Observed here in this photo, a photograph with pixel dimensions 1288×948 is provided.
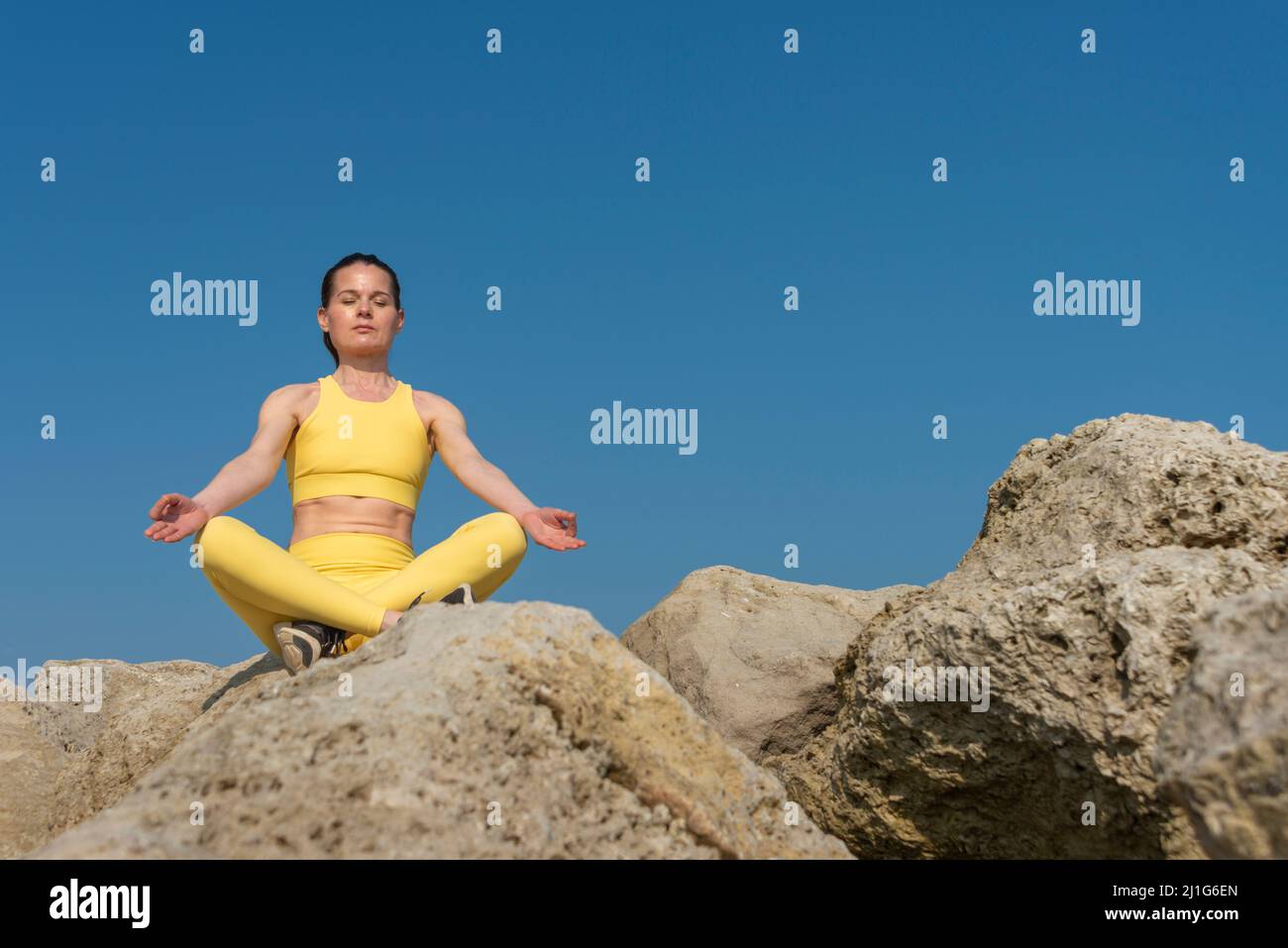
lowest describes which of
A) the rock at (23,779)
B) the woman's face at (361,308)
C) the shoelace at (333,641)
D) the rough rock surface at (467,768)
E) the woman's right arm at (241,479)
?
A: the rock at (23,779)

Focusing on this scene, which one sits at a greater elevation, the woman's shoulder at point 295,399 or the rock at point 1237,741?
the woman's shoulder at point 295,399

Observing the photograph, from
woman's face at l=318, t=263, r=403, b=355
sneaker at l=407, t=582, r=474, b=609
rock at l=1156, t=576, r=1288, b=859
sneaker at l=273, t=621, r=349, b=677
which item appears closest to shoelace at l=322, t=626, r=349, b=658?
sneaker at l=273, t=621, r=349, b=677

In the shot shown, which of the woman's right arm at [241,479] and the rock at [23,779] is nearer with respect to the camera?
the woman's right arm at [241,479]

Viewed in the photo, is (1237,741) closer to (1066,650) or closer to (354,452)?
(1066,650)

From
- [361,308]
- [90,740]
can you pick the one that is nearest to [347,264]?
[361,308]

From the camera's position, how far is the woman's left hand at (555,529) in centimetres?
602

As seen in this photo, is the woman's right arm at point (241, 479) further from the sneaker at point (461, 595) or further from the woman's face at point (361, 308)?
the sneaker at point (461, 595)

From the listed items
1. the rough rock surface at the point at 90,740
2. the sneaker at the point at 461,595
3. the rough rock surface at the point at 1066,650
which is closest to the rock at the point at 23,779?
the rough rock surface at the point at 90,740

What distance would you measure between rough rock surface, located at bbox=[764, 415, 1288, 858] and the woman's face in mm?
3255
